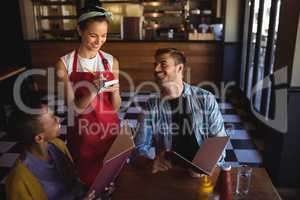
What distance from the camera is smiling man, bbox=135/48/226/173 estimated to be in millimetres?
1755

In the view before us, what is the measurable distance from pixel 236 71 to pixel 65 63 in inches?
171

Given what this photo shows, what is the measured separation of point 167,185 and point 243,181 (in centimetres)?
36

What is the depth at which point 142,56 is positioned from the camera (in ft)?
19.5

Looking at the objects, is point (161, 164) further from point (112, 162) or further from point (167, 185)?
point (112, 162)

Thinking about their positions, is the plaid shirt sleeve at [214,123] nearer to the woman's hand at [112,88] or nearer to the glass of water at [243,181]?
the glass of water at [243,181]

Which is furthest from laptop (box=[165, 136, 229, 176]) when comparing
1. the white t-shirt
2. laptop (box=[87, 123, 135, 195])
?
the white t-shirt

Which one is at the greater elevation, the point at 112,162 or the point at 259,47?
the point at 259,47

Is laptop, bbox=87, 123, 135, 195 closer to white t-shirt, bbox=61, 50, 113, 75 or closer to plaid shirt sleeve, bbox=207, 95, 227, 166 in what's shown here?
plaid shirt sleeve, bbox=207, 95, 227, 166

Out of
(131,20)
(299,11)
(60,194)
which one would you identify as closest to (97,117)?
(60,194)

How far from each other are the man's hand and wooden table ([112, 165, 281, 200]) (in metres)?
0.03

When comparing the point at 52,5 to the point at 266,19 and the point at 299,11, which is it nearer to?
the point at 266,19

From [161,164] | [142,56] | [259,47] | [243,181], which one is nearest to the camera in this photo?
[243,181]

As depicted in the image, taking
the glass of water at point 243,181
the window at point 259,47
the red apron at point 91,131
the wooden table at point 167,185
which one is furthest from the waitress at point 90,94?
the window at point 259,47

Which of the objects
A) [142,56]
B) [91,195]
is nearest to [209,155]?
[91,195]
